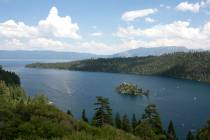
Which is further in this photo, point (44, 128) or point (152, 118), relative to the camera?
point (152, 118)

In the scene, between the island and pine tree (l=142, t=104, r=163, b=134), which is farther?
the island

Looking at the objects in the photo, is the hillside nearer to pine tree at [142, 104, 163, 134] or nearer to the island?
pine tree at [142, 104, 163, 134]

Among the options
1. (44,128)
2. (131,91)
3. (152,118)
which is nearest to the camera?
(44,128)

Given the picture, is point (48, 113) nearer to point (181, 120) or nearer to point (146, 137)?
point (146, 137)

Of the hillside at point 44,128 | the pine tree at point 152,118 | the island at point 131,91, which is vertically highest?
the hillside at point 44,128

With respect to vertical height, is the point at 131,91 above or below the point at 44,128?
below

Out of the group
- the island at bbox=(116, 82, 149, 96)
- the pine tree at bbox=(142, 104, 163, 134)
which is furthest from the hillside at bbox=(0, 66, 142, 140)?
the island at bbox=(116, 82, 149, 96)

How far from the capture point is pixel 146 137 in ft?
176

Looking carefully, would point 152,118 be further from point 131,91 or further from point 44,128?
point 131,91

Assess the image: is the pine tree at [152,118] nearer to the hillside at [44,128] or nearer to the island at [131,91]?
the hillside at [44,128]

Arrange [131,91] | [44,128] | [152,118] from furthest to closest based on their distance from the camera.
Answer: [131,91], [152,118], [44,128]

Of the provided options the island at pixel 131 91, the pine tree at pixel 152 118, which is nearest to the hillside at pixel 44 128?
the pine tree at pixel 152 118

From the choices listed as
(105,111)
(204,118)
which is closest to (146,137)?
(105,111)

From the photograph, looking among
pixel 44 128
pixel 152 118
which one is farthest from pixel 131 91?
pixel 44 128
